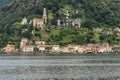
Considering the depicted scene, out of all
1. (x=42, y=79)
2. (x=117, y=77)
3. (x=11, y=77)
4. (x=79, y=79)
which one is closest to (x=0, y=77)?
(x=11, y=77)

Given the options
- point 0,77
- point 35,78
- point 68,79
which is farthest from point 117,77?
point 0,77

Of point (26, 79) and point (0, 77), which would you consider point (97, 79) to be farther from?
point (0, 77)

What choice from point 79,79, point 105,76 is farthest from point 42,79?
point 105,76

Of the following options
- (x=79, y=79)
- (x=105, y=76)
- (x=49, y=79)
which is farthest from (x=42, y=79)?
(x=105, y=76)

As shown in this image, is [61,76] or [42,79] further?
[61,76]

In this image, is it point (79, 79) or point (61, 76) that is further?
point (61, 76)

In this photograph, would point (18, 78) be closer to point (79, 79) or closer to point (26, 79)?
point (26, 79)

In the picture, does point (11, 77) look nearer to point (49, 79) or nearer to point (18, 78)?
point (18, 78)
